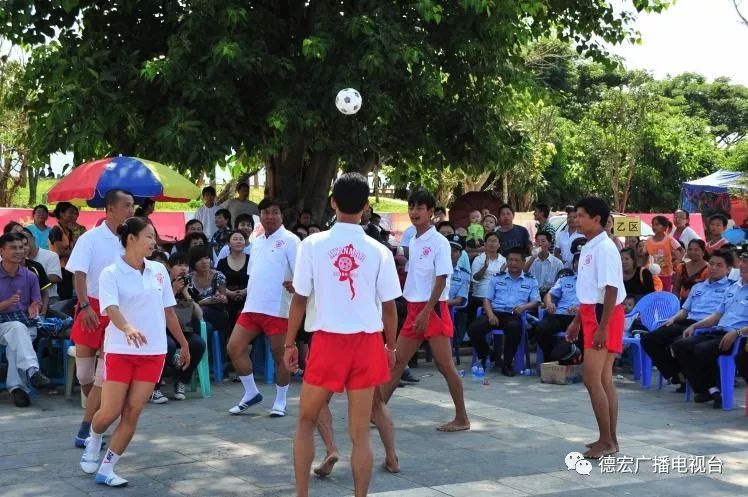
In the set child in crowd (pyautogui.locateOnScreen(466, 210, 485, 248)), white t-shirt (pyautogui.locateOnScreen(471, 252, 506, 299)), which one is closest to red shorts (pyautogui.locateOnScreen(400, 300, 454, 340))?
white t-shirt (pyautogui.locateOnScreen(471, 252, 506, 299))

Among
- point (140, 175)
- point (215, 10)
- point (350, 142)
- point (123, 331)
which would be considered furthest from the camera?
point (350, 142)

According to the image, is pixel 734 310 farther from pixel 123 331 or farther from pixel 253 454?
pixel 123 331

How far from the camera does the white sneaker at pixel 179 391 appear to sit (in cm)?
933

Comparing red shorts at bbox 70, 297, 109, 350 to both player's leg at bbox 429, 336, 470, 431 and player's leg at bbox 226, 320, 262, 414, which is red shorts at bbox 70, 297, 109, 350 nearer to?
player's leg at bbox 226, 320, 262, 414

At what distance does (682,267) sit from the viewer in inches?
457

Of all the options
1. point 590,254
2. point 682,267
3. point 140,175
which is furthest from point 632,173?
point 590,254

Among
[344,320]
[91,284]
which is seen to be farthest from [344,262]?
[91,284]

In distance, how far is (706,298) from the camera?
9.91 meters

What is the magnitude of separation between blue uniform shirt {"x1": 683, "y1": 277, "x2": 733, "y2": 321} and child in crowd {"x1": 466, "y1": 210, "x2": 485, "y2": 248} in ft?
12.6

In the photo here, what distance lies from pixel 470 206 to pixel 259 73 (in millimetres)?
5944

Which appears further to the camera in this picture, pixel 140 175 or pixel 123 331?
pixel 140 175

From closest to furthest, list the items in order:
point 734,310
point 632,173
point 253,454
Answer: point 253,454
point 734,310
point 632,173

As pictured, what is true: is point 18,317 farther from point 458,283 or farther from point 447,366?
point 458,283

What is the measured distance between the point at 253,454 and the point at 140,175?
476cm
